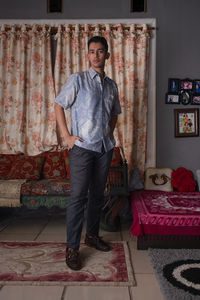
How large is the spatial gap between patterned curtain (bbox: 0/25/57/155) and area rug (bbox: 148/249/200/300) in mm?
1904

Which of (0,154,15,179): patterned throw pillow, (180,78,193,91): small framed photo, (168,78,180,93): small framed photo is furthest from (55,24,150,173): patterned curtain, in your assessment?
(0,154,15,179): patterned throw pillow

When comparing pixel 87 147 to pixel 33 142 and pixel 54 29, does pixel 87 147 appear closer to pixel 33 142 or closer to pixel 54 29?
pixel 33 142

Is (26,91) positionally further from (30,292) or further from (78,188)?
(30,292)

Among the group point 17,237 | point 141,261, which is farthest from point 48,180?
point 141,261

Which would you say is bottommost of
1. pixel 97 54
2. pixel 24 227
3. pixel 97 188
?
pixel 24 227

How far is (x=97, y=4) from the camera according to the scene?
130 inches

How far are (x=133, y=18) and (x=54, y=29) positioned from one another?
1.05m

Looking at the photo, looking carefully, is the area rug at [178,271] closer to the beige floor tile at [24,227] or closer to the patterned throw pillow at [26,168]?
the beige floor tile at [24,227]

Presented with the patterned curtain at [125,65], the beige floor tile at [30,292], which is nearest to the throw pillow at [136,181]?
the patterned curtain at [125,65]

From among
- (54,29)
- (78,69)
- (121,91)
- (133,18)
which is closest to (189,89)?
(121,91)

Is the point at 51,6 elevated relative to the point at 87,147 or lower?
elevated

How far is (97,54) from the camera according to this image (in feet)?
6.30

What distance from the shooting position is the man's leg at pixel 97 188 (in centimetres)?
197

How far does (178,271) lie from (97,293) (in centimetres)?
60
